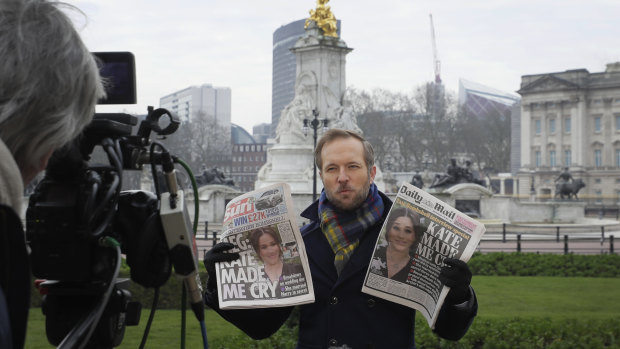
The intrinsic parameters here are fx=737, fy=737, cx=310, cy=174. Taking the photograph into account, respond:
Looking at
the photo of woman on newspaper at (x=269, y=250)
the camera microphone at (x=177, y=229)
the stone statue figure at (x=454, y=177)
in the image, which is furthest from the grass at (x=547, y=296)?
the stone statue figure at (x=454, y=177)

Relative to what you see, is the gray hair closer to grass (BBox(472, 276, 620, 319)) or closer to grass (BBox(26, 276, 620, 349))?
grass (BBox(26, 276, 620, 349))

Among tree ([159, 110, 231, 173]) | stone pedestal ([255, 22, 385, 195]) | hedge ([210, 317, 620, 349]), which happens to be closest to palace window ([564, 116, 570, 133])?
tree ([159, 110, 231, 173])

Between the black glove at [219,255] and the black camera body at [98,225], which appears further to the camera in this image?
the black glove at [219,255]

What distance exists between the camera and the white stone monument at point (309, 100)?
35.2 meters

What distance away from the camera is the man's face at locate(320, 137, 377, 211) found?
3213 millimetres

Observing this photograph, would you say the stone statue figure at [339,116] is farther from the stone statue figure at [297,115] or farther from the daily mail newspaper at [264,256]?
the daily mail newspaper at [264,256]

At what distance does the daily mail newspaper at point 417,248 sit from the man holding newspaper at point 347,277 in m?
0.08

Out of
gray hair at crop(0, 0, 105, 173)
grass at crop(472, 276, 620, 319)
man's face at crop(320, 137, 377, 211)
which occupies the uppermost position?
gray hair at crop(0, 0, 105, 173)

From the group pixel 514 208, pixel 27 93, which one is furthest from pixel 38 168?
pixel 514 208

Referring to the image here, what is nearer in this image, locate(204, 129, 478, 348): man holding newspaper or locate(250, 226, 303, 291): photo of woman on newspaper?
locate(204, 129, 478, 348): man holding newspaper

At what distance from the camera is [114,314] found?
6.61ft

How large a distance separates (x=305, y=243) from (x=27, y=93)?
6.56 feet

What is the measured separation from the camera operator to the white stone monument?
109 ft

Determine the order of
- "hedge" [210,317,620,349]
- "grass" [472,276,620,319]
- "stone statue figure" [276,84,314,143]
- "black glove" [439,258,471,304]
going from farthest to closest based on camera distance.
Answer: "stone statue figure" [276,84,314,143] → "grass" [472,276,620,319] → "hedge" [210,317,620,349] → "black glove" [439,258,471,304]
